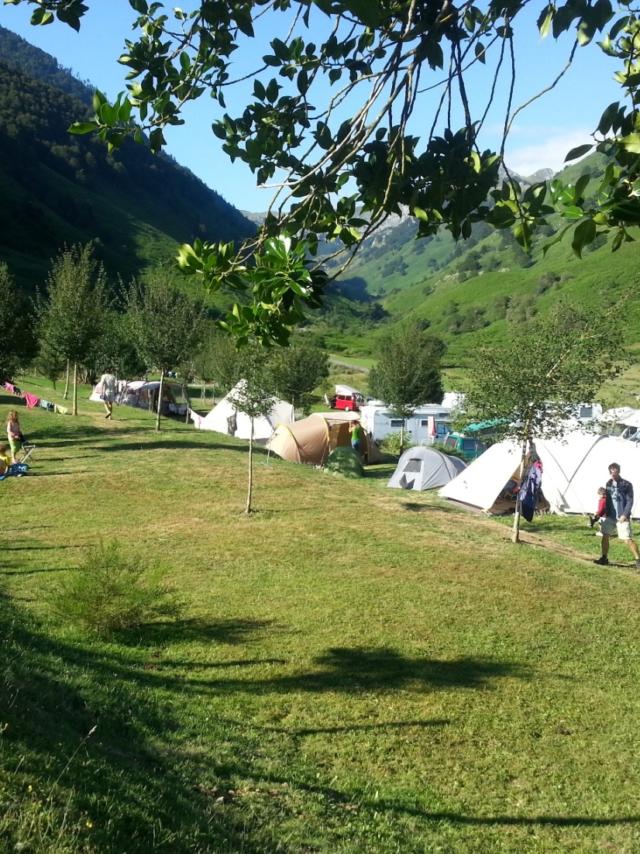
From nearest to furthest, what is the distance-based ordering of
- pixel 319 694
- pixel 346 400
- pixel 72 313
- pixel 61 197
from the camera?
pixel 319 694 < pixel 72 313 < pixel 346 400 < pixel 61 197

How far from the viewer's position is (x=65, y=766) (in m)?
3.12

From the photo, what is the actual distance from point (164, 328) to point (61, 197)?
12101 centimetres

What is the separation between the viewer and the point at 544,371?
488 inches

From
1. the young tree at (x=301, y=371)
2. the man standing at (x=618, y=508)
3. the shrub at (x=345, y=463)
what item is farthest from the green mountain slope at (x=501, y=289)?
the man standing at (x=618, y=508)

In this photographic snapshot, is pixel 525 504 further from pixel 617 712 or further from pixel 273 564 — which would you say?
pixel 617 712

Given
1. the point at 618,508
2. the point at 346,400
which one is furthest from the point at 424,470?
the point at 346,400

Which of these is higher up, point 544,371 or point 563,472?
point 544,371

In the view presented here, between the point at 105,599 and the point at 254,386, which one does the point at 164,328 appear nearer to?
the point at 254,386

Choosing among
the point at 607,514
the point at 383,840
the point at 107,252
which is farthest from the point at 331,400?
the point at 107,252

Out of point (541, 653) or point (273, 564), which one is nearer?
point (541, 653)

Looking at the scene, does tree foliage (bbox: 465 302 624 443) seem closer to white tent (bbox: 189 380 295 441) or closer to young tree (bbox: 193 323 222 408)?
white tent (bbox: 189 380 295 441)

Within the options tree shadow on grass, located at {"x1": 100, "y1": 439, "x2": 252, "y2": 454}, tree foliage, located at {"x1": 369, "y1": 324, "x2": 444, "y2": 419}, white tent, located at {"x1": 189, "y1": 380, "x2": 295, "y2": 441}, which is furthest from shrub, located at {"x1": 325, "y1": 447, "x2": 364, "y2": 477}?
tree foliage, located at {"x1": 369, "y1": 324, "x2": 444, "y2": 419}

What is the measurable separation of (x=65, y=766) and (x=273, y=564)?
7401 millimetres

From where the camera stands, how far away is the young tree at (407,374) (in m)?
33.8
